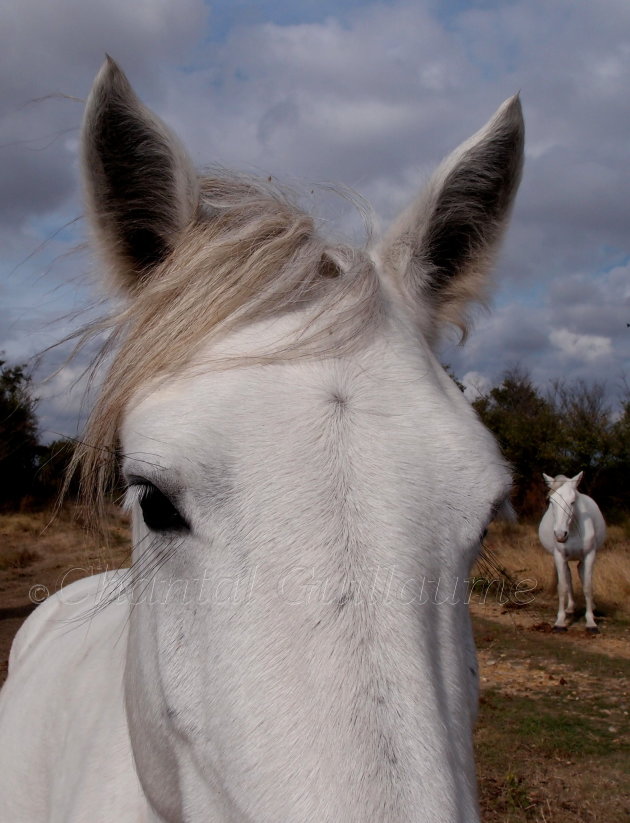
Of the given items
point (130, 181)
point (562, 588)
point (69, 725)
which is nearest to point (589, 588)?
point (562, 588)

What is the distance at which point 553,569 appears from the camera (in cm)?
1160

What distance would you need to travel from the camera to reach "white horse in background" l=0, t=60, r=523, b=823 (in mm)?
993

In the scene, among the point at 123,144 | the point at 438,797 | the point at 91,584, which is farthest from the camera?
the point at 91,584

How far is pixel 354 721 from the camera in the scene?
0.96 metres

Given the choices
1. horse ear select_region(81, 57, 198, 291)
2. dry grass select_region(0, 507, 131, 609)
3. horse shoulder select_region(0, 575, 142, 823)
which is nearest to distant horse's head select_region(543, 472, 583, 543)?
dry grass select_region(0, 507, 131, 609)

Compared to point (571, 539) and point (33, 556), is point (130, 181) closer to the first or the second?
point (571, 539)

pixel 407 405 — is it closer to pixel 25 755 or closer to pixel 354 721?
pixel 354 721

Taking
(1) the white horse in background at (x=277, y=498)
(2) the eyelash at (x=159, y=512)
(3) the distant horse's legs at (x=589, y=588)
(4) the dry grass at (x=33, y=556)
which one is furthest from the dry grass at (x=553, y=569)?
(4) the dry grass at (x=33, y=556)

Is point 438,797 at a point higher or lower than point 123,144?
lower

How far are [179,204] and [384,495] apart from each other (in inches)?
42.0

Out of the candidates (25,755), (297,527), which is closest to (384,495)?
(297,527)

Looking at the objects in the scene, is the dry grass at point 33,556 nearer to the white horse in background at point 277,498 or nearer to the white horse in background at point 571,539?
the white horse in background at point 571,539

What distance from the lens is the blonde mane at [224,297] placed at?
1475mm

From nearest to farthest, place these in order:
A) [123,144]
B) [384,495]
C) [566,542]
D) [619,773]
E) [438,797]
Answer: [438,797] < [384,495] < [123,144] < [619,773] < [566,542]
